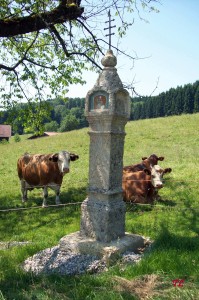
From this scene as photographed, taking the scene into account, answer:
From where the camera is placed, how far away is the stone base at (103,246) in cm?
533

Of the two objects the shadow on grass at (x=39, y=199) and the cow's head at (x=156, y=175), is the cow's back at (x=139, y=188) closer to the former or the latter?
the cow's head at (x=156, y=175)

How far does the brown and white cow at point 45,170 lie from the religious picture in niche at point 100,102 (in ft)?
16.3

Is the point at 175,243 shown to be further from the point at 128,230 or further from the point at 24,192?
the point at 24,192

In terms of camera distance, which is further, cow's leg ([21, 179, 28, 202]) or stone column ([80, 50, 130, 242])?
cow's leg ([21, 179, 28, 202])

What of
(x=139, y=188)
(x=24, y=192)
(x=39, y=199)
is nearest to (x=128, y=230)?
(x=139, y=188)

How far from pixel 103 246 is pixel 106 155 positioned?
158 cm

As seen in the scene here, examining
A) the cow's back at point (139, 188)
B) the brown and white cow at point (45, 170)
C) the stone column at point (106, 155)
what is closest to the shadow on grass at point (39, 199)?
the brown and white cow at point (45, 170)

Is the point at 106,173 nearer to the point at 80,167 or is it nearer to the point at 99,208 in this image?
the point at 99,208

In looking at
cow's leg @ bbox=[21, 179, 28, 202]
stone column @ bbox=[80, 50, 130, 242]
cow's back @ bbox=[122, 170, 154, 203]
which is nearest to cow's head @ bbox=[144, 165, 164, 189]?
cow's back @ bbox=[122, 170, 154, 203]

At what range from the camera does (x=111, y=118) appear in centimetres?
561

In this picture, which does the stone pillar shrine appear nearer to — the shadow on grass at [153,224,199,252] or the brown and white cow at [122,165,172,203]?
the shadow on grass at [153,224,199,252]

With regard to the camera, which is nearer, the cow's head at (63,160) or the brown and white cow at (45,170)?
the cow's head at (63,160)

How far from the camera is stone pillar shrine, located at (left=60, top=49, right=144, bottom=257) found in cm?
567

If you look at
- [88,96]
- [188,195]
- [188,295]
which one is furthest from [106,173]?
[188,195]
